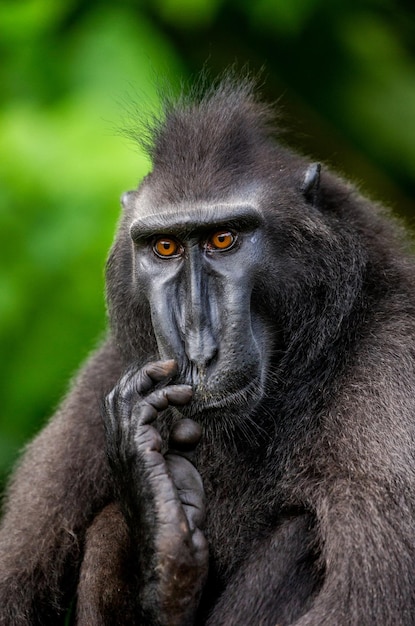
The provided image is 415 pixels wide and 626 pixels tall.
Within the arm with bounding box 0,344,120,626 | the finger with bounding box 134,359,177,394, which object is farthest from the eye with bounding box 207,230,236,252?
the arm with bounding box 0,344,120,626

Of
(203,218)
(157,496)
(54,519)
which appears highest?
Answer: (203,218)

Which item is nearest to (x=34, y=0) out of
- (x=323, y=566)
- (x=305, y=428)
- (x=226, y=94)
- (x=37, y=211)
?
(x=37, y=211)

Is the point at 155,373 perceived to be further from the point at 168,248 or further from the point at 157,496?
the point at 168,248

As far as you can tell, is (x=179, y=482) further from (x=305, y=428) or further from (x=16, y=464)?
(x=16, y=464)

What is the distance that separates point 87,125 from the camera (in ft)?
30.2

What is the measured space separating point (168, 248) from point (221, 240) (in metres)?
0.27

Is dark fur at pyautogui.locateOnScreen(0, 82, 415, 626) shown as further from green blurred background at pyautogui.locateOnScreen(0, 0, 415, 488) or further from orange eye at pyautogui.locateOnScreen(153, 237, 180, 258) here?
green blurred background at pyautogui.locateOnScreen(0, 0, 415, 488)

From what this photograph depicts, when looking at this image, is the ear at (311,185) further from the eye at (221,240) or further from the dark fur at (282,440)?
the eye at (221,240)

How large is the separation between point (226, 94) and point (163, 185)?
75 centimetres

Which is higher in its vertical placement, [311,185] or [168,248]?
[311,185]

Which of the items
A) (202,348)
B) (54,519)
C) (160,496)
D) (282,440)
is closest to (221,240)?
(202,348)

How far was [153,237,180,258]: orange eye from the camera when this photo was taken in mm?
5793

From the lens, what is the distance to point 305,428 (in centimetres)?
570

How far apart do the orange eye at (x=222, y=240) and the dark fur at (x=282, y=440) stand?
7.4 inches
